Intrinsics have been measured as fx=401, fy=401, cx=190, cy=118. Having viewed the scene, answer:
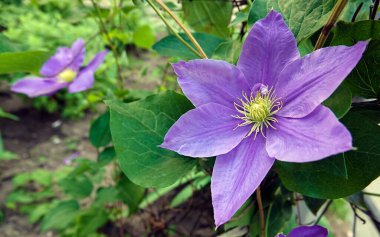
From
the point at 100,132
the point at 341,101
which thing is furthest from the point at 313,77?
the point at 100,132

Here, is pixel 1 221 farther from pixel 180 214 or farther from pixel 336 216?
pixel 336 216

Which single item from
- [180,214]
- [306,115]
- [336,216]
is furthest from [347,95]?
[336,216]

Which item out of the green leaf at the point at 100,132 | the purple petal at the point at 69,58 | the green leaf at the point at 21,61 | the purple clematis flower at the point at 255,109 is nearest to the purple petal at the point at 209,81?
the purple clematis flower at the point at 255,109

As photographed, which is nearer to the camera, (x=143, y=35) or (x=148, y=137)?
(x=148, y=137)

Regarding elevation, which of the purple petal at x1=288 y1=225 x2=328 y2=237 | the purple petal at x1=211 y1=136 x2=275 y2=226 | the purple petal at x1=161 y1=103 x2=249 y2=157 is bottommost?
the purple petal at x1=288 y1=225 x2=328 y2=237

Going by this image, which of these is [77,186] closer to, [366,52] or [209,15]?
[209,15]

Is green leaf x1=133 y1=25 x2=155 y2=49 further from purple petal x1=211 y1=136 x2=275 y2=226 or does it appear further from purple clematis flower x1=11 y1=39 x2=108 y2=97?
purple petal x1=211 y1=136 x2=275 y2=226

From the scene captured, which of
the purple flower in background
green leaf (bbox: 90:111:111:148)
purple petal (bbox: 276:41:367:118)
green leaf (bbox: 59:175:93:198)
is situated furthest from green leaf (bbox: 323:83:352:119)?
green leaf (bbox: 59:175:93:198)
